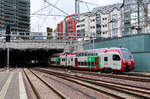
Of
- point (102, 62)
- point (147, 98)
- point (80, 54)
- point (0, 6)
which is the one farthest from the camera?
point (0, 6)

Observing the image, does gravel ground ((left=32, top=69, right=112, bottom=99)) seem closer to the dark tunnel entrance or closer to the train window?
the train window

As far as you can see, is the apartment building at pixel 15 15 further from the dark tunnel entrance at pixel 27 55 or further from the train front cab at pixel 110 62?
the train front cab at pixel 110 62

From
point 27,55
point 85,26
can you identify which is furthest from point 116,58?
point 85,26

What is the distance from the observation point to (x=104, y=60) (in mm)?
23938

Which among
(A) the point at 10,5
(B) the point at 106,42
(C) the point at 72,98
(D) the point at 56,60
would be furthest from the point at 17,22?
(C) the point at 72,98

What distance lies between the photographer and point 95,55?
25828mm

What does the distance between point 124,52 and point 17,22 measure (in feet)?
375

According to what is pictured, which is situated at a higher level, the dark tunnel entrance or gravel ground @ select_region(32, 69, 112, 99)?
the dark tunnel entrance

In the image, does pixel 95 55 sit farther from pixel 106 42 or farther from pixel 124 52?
pixel 106 42

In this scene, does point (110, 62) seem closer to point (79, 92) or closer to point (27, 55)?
point (79, 92)

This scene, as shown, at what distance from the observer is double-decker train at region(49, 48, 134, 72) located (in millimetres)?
21453

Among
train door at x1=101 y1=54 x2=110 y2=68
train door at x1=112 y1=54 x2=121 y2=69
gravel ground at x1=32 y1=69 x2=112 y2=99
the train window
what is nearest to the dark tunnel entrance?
train door at x1=101 y1=54 x2=110 y2=68

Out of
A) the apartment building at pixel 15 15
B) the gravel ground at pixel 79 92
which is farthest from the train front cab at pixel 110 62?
the apartment building at pixel 15 15

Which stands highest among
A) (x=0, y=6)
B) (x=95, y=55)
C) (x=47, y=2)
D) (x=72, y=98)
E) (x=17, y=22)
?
(x=0, y=6)
